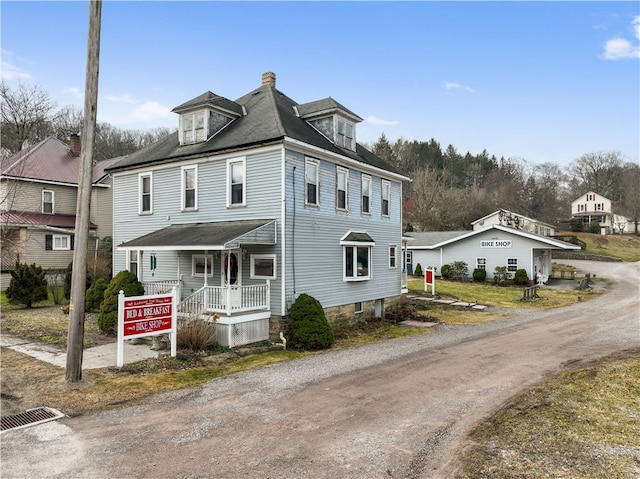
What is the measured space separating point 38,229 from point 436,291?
25790 mm

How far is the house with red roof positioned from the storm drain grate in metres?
20.2

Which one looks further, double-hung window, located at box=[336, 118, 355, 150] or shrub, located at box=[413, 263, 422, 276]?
shrub, located at box=[413, 263, 422, 276]

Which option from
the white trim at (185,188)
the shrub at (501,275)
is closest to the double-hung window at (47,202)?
the white trim at (185,188)

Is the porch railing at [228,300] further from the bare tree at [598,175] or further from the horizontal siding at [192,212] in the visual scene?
the bare tree at [598,175]

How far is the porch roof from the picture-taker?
42.4 ft

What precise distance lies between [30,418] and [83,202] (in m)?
4.29

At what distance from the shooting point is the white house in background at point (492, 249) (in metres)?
32.5

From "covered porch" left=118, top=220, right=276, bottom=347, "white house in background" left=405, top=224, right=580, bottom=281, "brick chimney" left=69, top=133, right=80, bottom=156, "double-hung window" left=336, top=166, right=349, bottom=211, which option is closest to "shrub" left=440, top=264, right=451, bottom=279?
"white house in background" left=405, top=224, right=580, bottom=281

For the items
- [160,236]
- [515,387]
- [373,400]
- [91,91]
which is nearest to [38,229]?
[160,236]

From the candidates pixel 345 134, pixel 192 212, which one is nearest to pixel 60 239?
pixel 192 212

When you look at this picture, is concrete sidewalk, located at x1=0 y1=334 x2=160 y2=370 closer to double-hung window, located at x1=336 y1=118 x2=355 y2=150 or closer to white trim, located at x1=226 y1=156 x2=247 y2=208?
white trim, located at x1=226 y1=156 x2=247 y2=208

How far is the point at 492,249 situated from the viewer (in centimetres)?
3428

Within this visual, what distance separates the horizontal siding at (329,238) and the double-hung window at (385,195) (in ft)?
1.15

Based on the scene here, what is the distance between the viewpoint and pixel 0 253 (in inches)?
945
